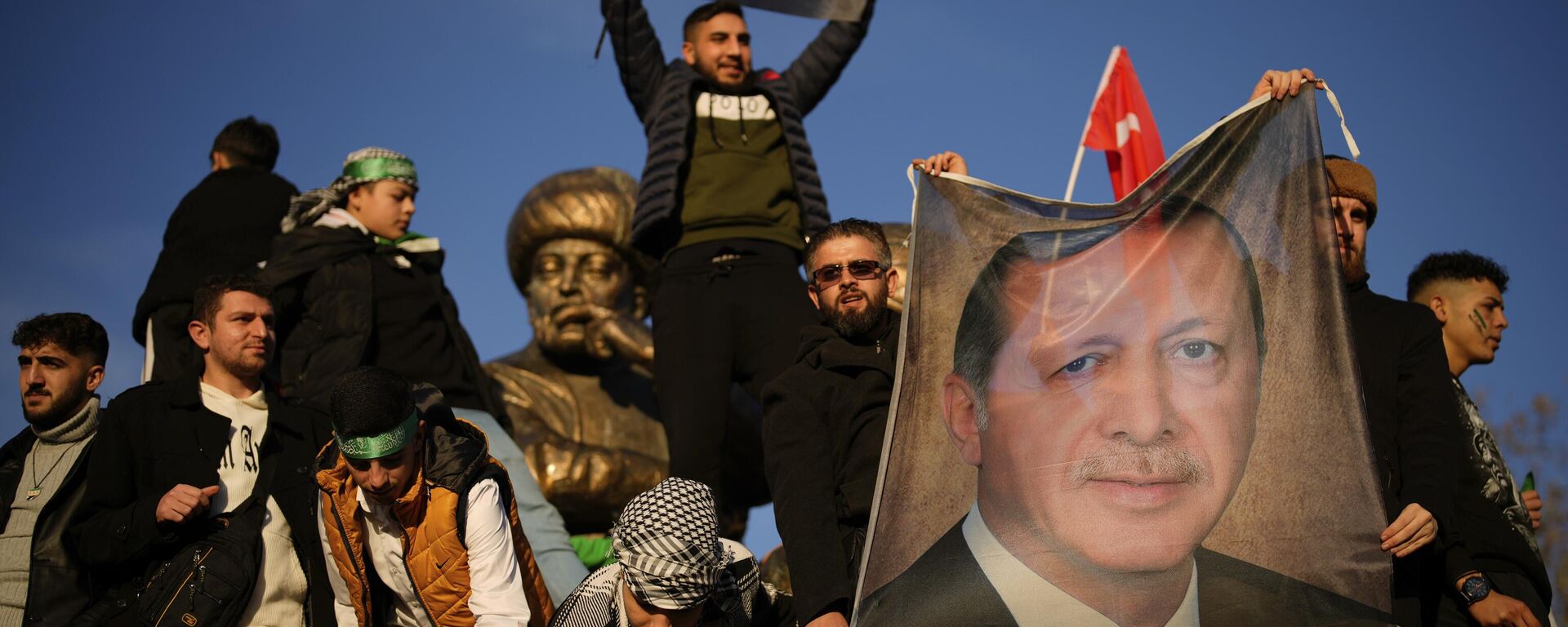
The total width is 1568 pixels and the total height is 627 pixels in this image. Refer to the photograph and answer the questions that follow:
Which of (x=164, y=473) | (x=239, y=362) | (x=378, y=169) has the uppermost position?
(x=378, y=169)

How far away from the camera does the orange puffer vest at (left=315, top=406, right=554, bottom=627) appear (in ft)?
15.8

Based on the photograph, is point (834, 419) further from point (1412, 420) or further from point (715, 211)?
point (715, 211)

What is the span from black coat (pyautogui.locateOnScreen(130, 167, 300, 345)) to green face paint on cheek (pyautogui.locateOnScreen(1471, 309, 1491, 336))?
15.8 ft

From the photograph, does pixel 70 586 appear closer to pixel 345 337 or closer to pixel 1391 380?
pixel 345 337

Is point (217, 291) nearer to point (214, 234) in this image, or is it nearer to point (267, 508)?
point (267, 508)

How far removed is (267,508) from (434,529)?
3.36 ft

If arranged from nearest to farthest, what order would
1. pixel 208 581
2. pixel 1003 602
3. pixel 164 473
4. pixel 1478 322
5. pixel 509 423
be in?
pixel 1003 602, pixel 208 581, pixel 164 473, pixel 1478 322, pixel 509 423

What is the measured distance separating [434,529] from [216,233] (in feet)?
11.1

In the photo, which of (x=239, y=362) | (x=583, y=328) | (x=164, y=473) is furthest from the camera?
(x=583, y=328)

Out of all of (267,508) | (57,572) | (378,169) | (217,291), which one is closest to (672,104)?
(378,169)

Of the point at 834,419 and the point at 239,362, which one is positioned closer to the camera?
the point at 834,419

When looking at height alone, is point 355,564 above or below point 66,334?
below

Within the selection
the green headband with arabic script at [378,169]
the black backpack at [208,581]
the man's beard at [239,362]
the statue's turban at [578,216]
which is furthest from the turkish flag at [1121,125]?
the black backpack at [208,581]

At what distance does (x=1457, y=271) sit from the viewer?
6152 millimetres
